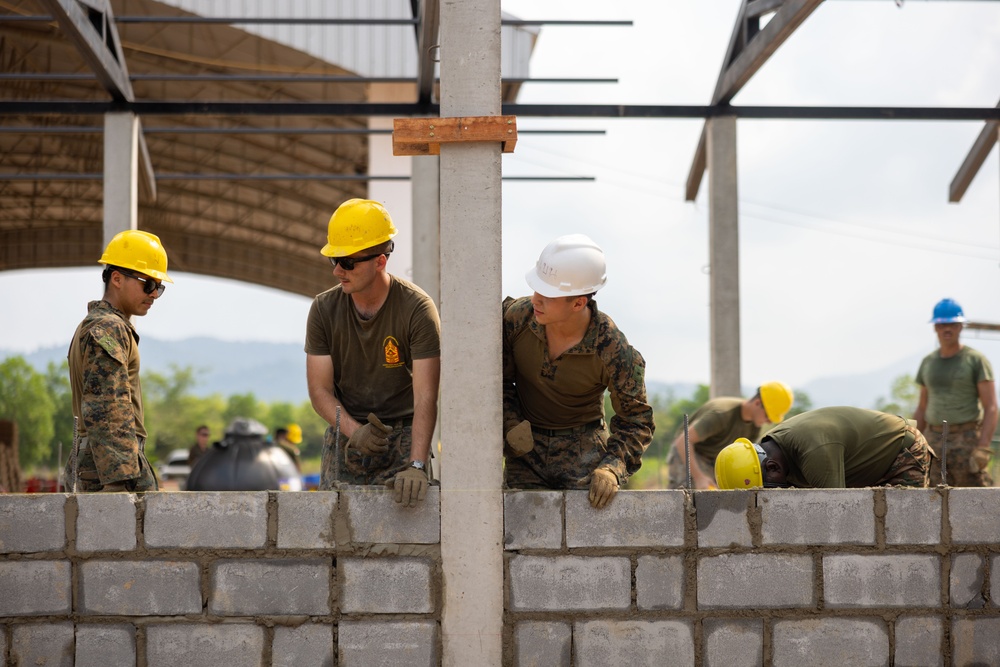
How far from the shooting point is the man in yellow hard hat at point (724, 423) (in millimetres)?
7402

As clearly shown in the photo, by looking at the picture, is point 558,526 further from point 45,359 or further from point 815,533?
point 45,359

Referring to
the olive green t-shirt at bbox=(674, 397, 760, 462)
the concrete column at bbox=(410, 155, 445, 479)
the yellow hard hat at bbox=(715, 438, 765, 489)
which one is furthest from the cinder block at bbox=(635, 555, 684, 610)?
the concrete column at bbox=(410, 155, 445, 479)

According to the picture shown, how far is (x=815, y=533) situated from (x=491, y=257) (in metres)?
1.72

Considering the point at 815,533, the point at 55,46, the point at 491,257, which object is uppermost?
the point at 55,46

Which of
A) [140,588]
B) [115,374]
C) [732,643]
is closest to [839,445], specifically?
[732,643]

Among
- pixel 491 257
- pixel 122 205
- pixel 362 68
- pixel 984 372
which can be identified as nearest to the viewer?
pixel 491 257

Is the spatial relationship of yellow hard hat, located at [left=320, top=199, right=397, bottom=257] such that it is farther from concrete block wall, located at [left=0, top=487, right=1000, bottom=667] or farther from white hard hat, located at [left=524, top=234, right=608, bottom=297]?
concrete block wall, located at [left=0, top=487, right=1000, bottom=667]

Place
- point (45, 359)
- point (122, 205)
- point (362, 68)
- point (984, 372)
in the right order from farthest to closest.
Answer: point (45, 359), point (362, 68), point (122, 205), point (984, 372)

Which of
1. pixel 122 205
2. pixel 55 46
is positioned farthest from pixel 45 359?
pixel 122 205

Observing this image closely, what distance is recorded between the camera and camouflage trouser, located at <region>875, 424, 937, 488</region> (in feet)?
16.3

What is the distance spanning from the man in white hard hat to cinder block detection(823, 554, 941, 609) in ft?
3.00

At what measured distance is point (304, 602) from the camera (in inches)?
160

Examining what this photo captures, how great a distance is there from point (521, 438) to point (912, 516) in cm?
162

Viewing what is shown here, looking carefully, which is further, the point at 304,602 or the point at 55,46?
the point at 55,46
